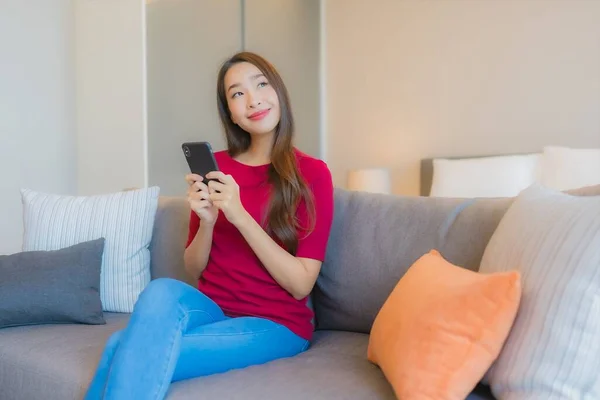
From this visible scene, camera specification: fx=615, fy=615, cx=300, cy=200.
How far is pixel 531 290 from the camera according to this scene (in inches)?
41.4

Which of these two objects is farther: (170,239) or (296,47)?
(296,47)

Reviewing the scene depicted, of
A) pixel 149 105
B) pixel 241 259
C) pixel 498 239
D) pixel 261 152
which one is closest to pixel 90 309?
pixel 241 259

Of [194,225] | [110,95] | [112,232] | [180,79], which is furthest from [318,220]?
[110,95]

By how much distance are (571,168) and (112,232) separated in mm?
1854

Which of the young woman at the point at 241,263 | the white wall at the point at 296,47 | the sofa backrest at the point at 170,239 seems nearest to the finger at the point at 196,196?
the young woman at the point at 241,263

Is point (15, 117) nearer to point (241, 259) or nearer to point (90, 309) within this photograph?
point (90, 309)

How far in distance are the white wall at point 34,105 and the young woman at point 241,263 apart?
2.34 m

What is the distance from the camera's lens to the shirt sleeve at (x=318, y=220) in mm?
1518

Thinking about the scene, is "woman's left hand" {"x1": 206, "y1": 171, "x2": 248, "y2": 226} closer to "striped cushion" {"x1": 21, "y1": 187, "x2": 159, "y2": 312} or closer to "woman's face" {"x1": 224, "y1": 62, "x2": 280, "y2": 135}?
"woman's face" {"x1": 224, "y1": 62, "x2": 280, "y2": 135}

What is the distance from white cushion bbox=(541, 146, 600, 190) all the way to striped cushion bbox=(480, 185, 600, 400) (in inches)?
59.8

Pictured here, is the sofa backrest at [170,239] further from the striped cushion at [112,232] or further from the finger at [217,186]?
the finger at [217,186]

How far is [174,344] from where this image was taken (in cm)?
119

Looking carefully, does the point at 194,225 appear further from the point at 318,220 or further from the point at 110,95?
the point at 110,95

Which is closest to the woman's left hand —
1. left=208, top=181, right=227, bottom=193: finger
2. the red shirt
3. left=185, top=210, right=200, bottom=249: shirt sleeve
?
left=208, top=181, right=227, bottom=193: finger
